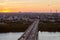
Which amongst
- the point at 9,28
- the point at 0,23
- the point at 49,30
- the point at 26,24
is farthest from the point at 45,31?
the point at 0,23

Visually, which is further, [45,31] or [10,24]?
[10,24]

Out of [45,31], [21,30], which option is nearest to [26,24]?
[21,30]

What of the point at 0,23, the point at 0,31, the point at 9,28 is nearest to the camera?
the point at 0,31

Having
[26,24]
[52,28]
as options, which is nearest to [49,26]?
[52,28]

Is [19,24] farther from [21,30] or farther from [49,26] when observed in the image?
[49,26]

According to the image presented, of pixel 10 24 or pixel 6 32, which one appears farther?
pixel 10 24

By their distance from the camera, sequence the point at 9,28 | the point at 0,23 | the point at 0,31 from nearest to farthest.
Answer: the point at 0,31
the point at 9,28
the point at 0,23

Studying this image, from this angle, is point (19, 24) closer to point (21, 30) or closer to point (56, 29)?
point (21, 30)
